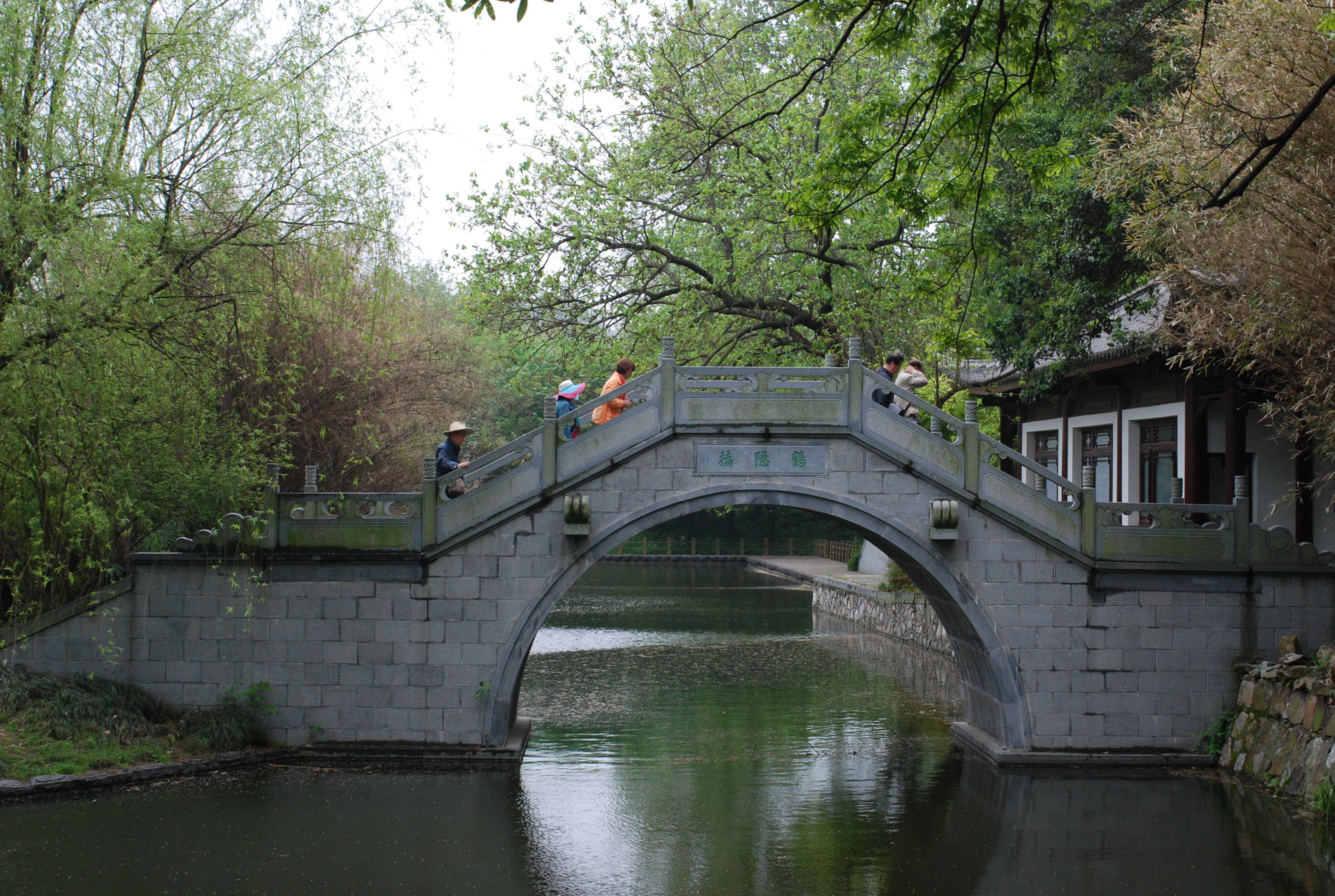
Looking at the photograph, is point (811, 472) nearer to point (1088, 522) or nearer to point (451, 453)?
point (1088, 522)

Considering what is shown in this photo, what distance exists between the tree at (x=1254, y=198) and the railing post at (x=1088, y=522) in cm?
161

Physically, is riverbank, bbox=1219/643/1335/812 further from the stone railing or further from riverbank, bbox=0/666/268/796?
riverbank, bbox=0/666/268/796

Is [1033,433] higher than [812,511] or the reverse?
higher

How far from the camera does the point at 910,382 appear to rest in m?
11.7

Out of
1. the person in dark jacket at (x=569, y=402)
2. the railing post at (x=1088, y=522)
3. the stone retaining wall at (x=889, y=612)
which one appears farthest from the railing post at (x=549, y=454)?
the stone retaining wall at (x=889, y=612)

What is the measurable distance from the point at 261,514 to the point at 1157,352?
10034 millimetres

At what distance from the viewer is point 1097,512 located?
1077 cm

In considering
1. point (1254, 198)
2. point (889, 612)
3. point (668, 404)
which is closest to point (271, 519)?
point (668, 404)

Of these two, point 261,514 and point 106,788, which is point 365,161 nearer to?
point 261,514

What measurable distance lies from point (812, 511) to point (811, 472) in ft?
1.34

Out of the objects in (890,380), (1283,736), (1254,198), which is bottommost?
(1283,736)

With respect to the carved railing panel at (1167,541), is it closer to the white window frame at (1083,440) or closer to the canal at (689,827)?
the canal at (689,827)

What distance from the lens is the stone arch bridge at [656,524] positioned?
34.5 feet

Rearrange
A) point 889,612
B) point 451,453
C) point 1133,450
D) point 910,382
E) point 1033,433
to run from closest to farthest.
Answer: point 451,453
point 910,382
point 1133,450
point 1033,433
point 889,612
